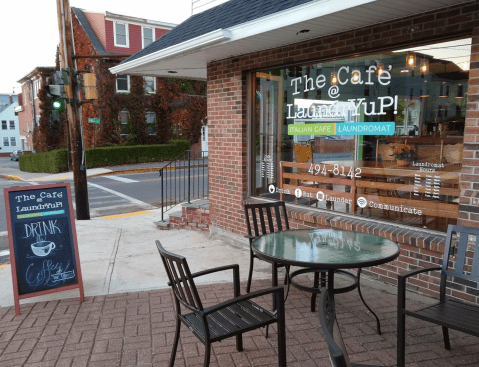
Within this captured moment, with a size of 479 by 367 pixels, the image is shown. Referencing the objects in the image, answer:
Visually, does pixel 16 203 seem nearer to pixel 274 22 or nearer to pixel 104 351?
pixel 104 351

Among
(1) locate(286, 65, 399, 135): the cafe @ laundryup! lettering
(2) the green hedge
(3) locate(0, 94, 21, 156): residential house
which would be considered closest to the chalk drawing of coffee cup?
(1) locate(286, 65, 399, 135): the cafe @ laundryup! lettering

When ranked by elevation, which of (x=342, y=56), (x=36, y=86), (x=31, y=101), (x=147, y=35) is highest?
(x=147, y=35)

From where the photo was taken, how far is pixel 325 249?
3381 millimetres

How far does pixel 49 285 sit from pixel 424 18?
477 centimetres

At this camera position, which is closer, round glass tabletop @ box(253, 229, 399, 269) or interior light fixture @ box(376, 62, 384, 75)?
round glass tabletop @ box(253, 229, 399, 269)

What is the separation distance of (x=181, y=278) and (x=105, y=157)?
21.2m

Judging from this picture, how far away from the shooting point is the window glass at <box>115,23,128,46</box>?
26.0 metres

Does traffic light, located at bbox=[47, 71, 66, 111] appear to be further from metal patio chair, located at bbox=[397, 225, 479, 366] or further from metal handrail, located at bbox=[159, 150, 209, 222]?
metal patio chair, located at bbox=[397, 225, 479, 366]

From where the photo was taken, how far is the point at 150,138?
2662cm

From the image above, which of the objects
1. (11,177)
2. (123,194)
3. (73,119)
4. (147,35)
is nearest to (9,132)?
(147,35)

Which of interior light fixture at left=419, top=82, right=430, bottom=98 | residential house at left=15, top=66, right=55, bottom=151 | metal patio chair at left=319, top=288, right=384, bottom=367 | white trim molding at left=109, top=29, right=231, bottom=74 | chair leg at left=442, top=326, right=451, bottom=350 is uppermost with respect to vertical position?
residential house at left=15, top=66, right=55, bottom=151

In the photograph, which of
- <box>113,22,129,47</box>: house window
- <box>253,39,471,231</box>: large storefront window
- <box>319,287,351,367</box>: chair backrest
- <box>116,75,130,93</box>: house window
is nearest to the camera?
<box>319,287,351,367</box>: chair backrest

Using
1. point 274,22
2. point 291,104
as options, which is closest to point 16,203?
point 274,22

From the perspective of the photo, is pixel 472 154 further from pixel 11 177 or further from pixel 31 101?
pixel 31 101
